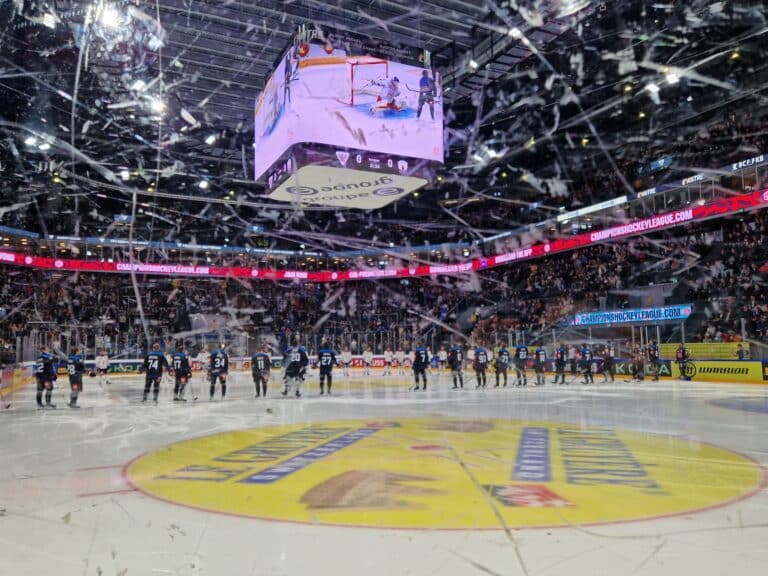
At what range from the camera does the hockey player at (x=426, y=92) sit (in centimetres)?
1351

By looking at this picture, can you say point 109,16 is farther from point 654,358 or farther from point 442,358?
point 442,358

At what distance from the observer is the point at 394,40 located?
15375 mm

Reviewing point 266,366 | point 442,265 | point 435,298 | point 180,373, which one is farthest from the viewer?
point 435,298

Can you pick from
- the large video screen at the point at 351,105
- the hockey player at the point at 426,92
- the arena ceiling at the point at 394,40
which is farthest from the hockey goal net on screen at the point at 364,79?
the arena ceiling at the point at 394,40

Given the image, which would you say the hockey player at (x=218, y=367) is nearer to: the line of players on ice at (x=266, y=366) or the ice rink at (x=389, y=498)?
the line of players on ice at (x=266, y=366)

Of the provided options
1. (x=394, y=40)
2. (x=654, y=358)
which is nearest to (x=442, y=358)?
(x=654, y=358)

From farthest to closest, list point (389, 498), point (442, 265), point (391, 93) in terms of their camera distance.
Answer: point (442, 265) < point (391, 93) < point (389, 498)

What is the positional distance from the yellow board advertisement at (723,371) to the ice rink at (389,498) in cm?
→ 1283

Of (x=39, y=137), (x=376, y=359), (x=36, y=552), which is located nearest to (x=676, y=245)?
(x=376, y=359)

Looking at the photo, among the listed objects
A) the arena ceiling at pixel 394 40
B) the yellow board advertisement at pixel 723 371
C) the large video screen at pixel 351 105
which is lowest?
the yellow board advertisement at pixel 723 371

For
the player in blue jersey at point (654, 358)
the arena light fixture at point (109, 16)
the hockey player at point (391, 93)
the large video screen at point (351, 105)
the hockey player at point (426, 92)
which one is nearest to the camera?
the large video screen at point (351, 105)

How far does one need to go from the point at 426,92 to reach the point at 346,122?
2211 millimetres

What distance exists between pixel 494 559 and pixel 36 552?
2783 mm

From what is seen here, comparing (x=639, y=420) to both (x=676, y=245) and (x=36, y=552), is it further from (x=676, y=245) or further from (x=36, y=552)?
(x=676, y=245)
